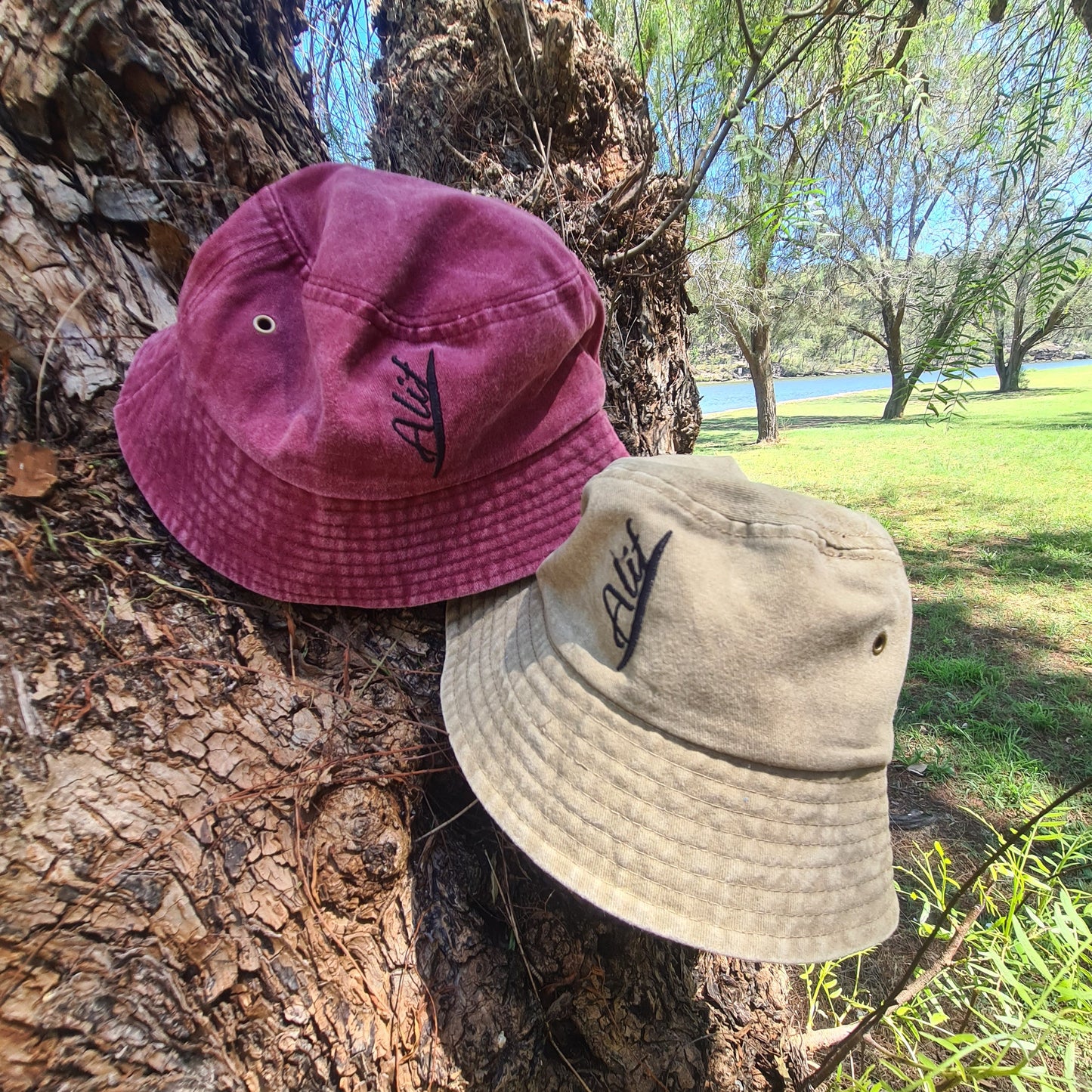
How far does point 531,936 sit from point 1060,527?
246 inches

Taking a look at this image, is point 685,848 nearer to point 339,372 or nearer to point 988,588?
point 339,372

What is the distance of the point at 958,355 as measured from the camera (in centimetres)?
119

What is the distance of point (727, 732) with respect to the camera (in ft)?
2.60

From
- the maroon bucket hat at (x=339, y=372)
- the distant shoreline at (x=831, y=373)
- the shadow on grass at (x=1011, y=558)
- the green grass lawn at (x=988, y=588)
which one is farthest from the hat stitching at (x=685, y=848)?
the distant shoreline at (x=831, y=373)

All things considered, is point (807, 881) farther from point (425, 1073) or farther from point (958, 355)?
point (958, 355)

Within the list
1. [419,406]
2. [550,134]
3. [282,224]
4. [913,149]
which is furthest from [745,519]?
[913,149]

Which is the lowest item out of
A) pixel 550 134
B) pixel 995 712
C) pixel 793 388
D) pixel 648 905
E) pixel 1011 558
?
pixel 793 388

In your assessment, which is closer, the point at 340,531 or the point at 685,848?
the point at 685,848

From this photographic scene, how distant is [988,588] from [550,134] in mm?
4472

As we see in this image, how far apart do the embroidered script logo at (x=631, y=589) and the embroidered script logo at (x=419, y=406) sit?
1.16 ft

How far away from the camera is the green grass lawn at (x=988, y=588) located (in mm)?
2721

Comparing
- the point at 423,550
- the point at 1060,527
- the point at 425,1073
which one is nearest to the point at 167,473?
the point at 423,550

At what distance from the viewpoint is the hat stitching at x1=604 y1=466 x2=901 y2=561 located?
0.80 meters

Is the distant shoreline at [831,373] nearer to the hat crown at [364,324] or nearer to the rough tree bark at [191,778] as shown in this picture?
the hat crown at [364,324]
